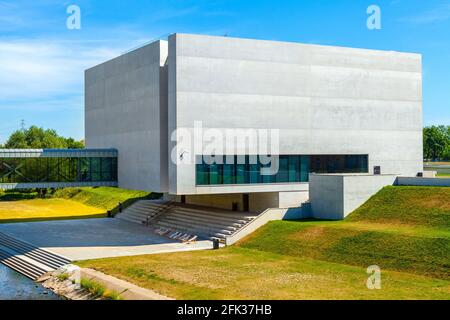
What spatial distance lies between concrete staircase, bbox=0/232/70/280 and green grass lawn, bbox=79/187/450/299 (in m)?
2.43

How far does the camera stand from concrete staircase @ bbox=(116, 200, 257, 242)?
41062 millimetres

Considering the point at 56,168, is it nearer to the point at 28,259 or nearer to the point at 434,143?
the point at 28,259

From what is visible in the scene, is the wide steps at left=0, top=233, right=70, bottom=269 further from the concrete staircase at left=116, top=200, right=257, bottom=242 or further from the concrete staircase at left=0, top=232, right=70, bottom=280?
the concrete staircase at left=116, top=200, right=257, bottom=242

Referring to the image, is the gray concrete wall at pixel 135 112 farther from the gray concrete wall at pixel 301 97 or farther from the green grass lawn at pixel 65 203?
the green grass lawn at pixel 65 203

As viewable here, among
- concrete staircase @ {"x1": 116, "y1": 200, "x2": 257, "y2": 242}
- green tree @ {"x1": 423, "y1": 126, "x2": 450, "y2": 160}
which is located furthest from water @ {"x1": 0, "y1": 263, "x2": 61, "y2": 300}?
green tree @ {"x1": 423, "y1": 126, "x2": 450, "y2": 160}

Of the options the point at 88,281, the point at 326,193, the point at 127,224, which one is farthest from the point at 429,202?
the point at 127,224

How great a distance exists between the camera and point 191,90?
39125 mm

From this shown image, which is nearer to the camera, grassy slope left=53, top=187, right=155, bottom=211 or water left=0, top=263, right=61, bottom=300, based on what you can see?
water left=0, top=263, right=61, bottom=300

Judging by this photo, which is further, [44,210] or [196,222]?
[44,210]

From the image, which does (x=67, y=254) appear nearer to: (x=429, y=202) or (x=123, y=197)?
(x=429, y=202)

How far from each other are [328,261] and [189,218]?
16.8 m

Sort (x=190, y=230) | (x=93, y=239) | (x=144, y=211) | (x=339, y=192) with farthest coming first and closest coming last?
(x=144, y=211) < (x=190, y=230) < (x=93, y=239) < (x=339, y=192)

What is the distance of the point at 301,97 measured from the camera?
142 ft

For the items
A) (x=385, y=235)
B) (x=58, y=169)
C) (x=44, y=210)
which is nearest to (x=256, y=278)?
(x=385, y=235)
